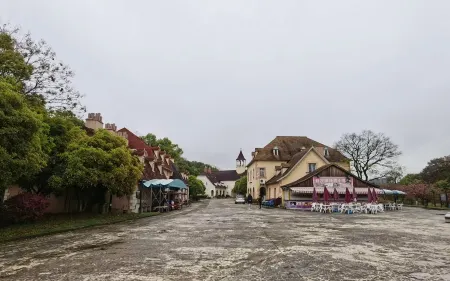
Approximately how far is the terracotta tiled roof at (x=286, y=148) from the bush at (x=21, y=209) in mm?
43312

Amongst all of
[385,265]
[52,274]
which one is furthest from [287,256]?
[52,274]

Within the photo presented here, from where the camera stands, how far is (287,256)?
9.27 meters

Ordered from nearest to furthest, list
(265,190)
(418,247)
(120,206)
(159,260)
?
(159,260), (418,247), (120,206), (265,190)

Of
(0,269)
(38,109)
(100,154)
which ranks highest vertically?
(38,109)

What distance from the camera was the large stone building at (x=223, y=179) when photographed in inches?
4377

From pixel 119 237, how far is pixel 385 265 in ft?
32.0

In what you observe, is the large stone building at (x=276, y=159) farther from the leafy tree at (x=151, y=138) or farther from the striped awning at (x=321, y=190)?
the leafy tree at (x=151, y=138)

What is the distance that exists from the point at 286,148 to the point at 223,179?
6965 cm

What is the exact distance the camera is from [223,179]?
127 meters

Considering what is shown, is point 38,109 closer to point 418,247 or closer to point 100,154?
point 100,154

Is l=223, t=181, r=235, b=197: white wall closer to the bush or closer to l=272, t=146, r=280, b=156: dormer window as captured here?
l=272, t=146, r=280, b=156: dormer window

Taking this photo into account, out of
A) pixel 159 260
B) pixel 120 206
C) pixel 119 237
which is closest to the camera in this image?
pixel 159 260

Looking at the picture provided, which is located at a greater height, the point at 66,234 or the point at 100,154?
the point at 100,154

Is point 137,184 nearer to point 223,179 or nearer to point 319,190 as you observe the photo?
point 319,190
